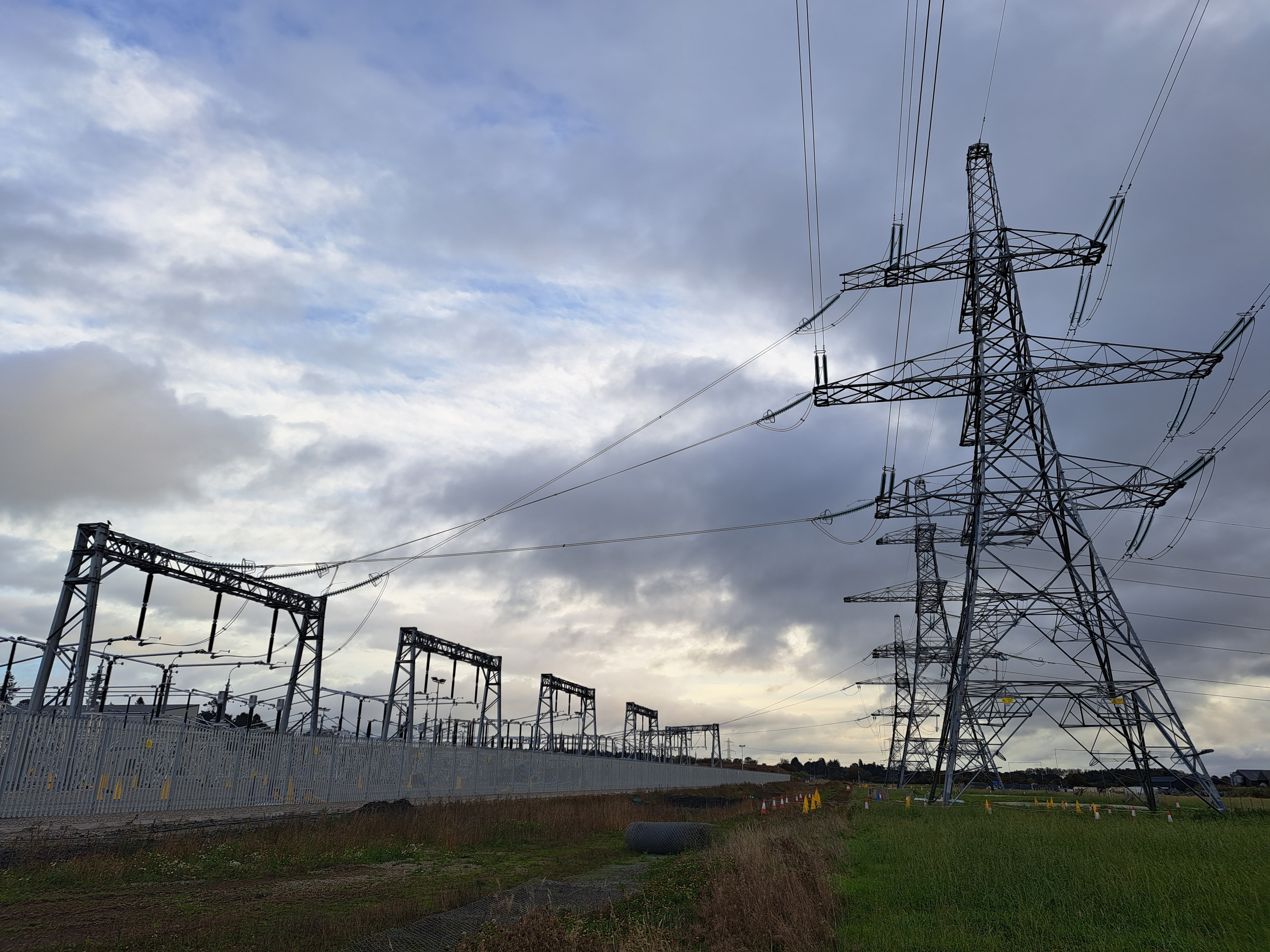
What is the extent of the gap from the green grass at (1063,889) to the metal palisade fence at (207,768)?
62.5 feet

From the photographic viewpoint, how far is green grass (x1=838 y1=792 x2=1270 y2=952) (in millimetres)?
7621

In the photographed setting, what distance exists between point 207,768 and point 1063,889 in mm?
Result: 23482

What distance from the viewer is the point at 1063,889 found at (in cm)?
957

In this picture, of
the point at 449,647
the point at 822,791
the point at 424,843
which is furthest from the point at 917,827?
the point at 822,791

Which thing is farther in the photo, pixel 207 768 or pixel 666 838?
pixel 207 768

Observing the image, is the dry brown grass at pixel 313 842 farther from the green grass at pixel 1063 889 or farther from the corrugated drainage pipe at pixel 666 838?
the green grass at pixel 1063 889

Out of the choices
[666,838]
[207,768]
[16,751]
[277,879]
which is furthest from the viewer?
[207,768]

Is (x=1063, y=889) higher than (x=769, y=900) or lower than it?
higher

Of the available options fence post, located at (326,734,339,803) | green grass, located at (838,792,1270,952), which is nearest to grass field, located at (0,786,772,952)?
green grass, located at (838,792,1270,952)

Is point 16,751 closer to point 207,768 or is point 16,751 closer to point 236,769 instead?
point 207,768

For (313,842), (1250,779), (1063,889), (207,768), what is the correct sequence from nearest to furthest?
(1063,889) < (313,842) < (207,768) < (1250,779)

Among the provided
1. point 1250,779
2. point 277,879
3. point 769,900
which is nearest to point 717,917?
point 769,900

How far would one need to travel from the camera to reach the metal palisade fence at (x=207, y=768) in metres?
18.6

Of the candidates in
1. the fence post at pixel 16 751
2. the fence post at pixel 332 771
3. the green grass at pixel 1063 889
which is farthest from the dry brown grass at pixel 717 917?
the fence post at pixel 332 771
